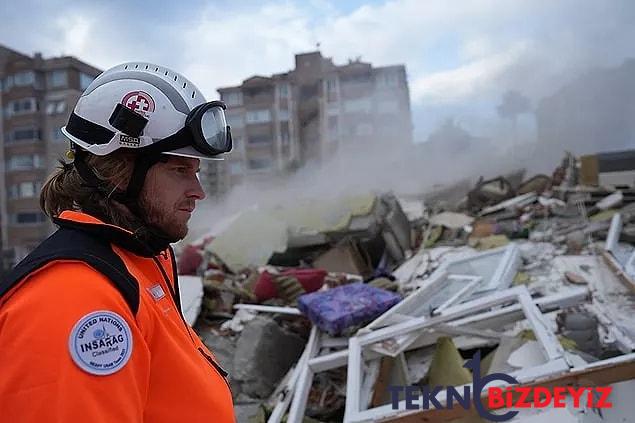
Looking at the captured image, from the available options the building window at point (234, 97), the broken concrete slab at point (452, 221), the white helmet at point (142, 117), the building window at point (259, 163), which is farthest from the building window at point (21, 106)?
the white helmet at point (142, 117)

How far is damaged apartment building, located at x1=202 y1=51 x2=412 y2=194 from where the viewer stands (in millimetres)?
23500

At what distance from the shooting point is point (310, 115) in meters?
29.6

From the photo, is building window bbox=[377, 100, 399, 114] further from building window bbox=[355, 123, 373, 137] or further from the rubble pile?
the rubble pile

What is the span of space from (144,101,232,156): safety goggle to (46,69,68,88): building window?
2593 cm

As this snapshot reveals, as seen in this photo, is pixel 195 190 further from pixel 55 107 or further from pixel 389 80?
pixel 55 107

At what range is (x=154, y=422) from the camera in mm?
964

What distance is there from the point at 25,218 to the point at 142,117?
2478 cm

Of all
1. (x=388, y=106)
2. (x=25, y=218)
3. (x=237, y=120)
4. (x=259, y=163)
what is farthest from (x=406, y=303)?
(x=237, y=120)

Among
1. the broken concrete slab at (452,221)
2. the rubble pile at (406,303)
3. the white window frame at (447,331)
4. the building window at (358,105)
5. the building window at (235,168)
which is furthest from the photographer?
the building window at (235,168)

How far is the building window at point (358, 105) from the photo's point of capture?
25453 mm

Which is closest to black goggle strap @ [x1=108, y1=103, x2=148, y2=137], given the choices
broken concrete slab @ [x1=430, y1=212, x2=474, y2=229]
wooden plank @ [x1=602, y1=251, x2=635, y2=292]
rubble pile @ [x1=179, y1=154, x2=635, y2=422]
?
rubble pile @ [x1=179, y1=154, x2=635, y2=422]

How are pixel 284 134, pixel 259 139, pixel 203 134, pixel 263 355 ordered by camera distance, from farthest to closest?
pixel 259 139 < pixel 284 134 < pixel 263 355 < pixel 203 134

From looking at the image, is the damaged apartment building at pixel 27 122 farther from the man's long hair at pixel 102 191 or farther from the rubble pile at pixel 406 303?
the man's long hair at pixel 102 191

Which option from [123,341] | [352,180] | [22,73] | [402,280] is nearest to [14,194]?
[22,73]
